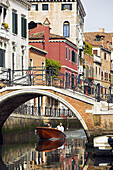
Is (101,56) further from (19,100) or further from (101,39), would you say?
(19,100)

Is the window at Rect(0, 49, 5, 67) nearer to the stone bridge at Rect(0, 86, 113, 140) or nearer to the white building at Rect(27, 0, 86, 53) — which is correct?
the stone bridge at Rect(0, 86, 113, 140)

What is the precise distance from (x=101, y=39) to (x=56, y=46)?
3366 centimetres

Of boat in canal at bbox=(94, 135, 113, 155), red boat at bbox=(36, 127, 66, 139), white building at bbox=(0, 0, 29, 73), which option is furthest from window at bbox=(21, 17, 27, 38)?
boat in canal at bbox=(94, 135, 113, 155)

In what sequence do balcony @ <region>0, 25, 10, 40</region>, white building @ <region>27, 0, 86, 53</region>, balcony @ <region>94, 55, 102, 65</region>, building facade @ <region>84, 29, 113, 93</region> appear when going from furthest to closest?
building facade @ <region>84, 29, 113, 93</region> → balcony @ <region>94, 55, 102, 65</region> → white building @ <region>27, 0, 86, 53</region> → balcony @ <region>0, 25, 10, 40</region>

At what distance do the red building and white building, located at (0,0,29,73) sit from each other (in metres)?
9.19

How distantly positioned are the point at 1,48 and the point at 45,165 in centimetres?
1499

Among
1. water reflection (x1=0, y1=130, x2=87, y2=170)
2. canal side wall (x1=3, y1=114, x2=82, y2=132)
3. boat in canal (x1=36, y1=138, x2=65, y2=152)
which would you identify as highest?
canal side wall (x1=3, y1=114, x2=82, y2=132)

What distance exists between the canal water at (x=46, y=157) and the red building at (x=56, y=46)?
1805cm

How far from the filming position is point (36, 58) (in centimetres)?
4784

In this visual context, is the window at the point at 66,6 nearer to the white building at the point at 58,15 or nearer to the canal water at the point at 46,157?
the white building at the point at 58,15

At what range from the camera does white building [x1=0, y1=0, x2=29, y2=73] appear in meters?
37.3

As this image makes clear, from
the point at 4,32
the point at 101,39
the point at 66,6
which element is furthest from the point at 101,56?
the point at 4,32

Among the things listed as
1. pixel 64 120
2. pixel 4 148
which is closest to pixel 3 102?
pixel 4 148

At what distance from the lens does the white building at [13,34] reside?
3731cm
